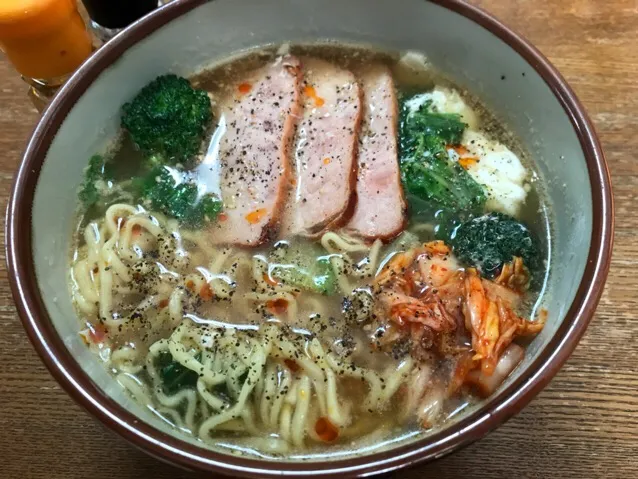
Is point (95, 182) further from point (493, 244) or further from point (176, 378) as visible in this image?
point (493, 244)

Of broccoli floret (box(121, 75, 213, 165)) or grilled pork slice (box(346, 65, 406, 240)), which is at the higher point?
grilled pork slice (box(346, 65, 406, 240))

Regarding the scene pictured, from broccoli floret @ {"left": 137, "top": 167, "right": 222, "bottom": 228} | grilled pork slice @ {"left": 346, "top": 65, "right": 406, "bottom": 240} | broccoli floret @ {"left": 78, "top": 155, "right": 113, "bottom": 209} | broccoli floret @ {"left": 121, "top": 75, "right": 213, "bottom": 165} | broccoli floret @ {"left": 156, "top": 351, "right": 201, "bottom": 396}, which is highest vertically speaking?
grilled pork slice @ {"left": 346, "top": 65, "right": 406, "bottom": 240}

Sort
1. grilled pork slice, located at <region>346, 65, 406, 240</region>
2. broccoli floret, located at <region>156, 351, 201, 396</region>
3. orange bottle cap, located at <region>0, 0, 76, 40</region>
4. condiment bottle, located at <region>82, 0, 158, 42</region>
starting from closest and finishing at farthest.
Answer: broccoli floret, located at <region>156, 351, 201, 396</region>
orange bottle cap, located at <region>0, 0, 76, 40</region>
grilled pork slice, located at <region>346, 65, 406, 240</region>
condiment bottle, located at <region>82, 0, 158, 42</region>

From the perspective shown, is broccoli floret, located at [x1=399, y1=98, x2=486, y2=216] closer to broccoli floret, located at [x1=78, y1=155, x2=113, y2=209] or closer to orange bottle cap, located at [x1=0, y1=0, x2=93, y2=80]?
broccoli floret, located at [x1=78, y1=155, x2=113, y2=209]

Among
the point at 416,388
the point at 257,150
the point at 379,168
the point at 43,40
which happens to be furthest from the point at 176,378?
the point at 43,40

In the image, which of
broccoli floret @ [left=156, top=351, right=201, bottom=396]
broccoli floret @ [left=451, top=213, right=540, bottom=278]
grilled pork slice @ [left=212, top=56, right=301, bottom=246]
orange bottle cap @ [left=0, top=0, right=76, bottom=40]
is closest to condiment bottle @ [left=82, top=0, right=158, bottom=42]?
orange bottle cap @ [left=0, top=0, right=76, bottom=40]

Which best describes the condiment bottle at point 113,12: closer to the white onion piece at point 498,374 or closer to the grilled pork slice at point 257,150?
the grilled pork slice at point 257,150
